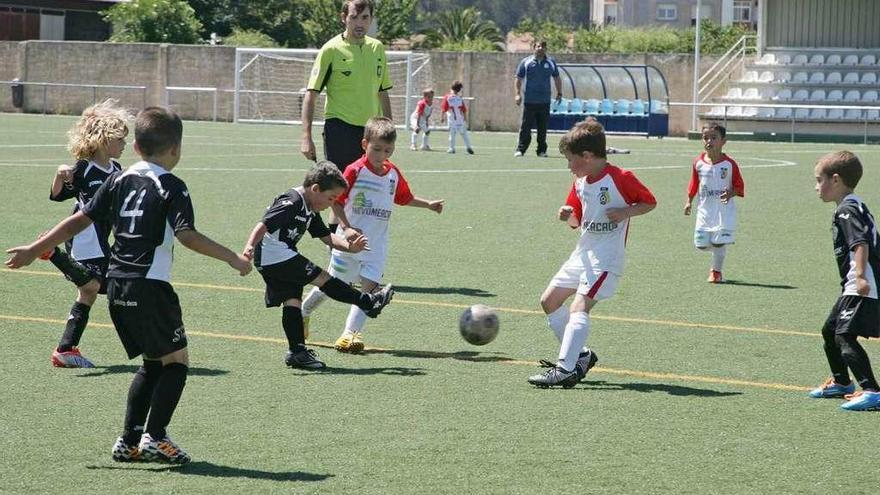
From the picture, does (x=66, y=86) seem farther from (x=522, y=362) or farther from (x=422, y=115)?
(x=522, y=362)

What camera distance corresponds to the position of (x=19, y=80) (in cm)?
4900

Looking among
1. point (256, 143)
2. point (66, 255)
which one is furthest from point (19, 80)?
point (66, 255)

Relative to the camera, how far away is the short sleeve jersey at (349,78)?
1129 centimetres

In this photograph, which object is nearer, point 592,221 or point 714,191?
point 592,221

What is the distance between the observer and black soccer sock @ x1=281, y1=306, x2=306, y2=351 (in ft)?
25.6

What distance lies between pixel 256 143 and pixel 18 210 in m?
15.4


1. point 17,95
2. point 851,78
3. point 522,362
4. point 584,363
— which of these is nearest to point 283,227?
point 522,362

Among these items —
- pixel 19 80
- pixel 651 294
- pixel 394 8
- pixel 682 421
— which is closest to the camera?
pixel 682 421

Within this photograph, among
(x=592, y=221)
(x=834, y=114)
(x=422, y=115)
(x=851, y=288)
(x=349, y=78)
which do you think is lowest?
(x=851, y=288)

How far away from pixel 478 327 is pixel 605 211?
41.2 inches

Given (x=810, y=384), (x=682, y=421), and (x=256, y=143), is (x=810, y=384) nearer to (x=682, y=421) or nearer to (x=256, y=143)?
(x=682, y=421)

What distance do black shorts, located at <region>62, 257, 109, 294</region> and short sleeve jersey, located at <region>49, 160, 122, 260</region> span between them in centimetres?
3

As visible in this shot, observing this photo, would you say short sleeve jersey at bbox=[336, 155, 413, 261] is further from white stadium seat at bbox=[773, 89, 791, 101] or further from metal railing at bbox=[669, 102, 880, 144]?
white stadium seat at bbox=[773, 89, 791, 101]

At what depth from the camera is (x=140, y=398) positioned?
5738 millimetres
